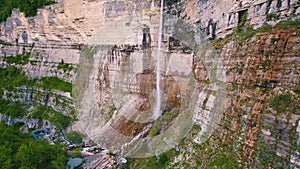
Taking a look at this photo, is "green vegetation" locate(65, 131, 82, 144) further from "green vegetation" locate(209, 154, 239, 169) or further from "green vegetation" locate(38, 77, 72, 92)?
"green vegetation" locate(209, 154, 239, 169)

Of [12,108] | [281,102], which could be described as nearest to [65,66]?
[12,108]

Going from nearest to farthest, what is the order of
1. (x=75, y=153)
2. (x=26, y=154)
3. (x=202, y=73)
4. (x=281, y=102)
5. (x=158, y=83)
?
(x=281, y=102), (x=202, y=73), (x=26, y=154), (x=75, y=153), (x=158, y=83)

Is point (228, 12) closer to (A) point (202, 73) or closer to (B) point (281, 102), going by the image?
(A) point (202, 73)

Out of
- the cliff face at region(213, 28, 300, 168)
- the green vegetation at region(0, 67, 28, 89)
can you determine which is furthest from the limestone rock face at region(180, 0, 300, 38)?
the green vegetation at region(0, 67, 28, 89)

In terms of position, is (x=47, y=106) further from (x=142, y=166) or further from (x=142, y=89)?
(x=142, y=166)

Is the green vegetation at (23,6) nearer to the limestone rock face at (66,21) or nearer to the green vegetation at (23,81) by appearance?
the limestone rock face at (66,21)

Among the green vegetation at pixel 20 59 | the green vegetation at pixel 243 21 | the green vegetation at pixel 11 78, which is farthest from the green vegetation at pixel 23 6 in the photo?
the green vegetation at pixel 243 21

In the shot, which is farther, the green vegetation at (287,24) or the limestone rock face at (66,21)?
the limestone rock face at (66,21)
